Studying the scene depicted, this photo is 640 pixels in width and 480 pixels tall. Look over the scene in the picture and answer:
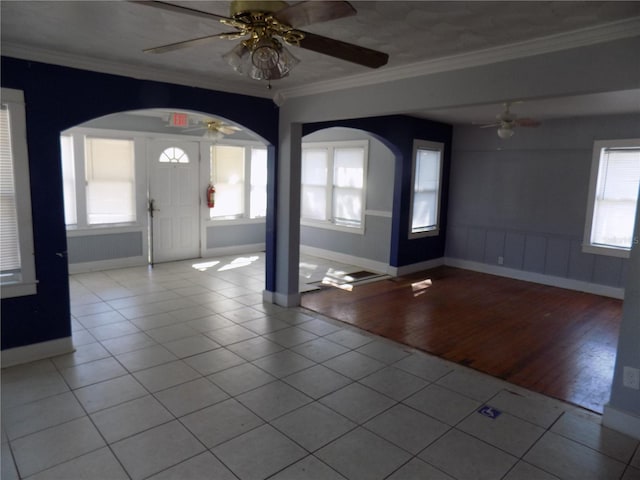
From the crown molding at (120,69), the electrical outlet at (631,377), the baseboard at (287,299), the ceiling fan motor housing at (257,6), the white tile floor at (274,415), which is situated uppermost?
the crown molding at (120,69)

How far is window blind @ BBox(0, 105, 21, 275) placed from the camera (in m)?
3.36

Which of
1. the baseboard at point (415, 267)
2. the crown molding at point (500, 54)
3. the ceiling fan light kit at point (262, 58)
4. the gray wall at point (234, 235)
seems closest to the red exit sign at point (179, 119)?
the gray wall at point (234, 235)

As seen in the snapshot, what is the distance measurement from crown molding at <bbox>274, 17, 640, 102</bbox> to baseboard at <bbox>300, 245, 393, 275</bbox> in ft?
11.9

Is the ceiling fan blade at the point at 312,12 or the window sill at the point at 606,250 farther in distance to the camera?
the window sill at the point at 606,250

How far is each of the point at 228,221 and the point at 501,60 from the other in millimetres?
6088

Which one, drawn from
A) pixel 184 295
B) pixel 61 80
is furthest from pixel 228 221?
pixel 61 80

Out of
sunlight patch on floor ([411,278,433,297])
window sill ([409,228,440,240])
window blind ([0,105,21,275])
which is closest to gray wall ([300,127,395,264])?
window sill ([409,228,440,240])

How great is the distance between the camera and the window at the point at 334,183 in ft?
24.9

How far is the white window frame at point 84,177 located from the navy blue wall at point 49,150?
2.75 m

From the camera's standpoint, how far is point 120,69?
384cm

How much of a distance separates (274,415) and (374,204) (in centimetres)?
493

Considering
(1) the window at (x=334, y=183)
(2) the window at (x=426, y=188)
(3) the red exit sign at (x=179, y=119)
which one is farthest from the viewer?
(1) the window at (x=334, y=183)

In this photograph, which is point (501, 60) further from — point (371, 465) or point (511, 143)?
point (511, 143)

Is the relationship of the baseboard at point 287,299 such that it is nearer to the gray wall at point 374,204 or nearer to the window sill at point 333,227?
A: the gray wall at point 374,204
